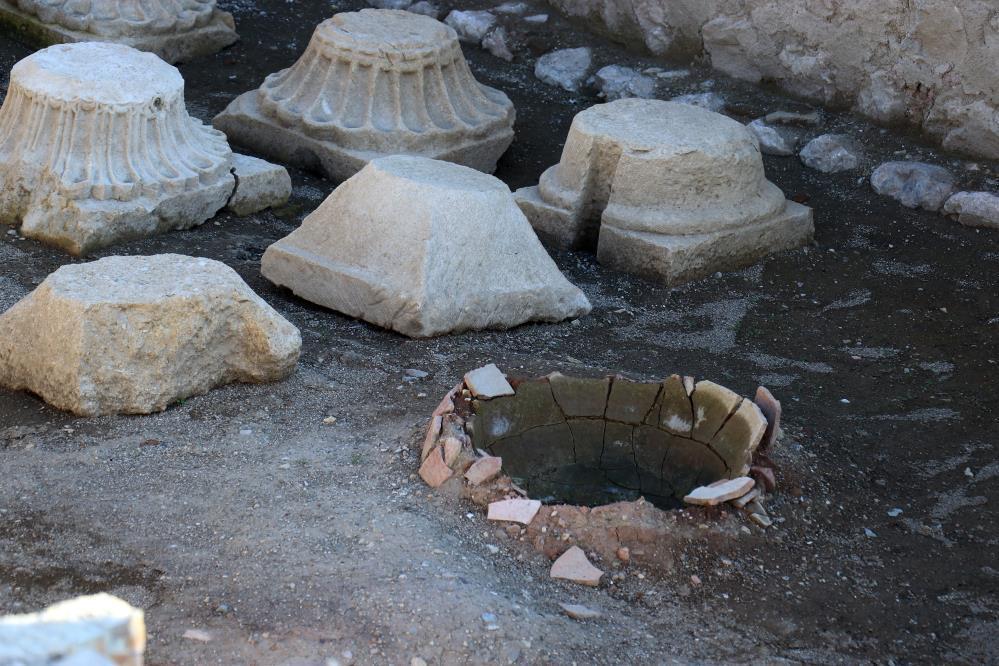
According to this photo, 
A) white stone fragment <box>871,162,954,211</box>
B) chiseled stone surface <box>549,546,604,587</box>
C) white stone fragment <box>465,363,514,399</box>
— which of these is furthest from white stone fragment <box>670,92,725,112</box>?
chiseled stone surface <box>549,546,604,587</box>

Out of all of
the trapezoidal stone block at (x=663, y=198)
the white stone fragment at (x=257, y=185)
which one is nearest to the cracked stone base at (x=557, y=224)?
the trapezoidal stone block at (x=663, y=198)

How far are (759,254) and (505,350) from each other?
1.52 metres

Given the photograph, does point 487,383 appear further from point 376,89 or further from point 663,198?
point 376,89

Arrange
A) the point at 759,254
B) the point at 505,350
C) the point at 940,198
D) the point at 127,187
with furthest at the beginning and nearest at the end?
the point at 940,198
the point at 759,254
the point at 127,187
the point at 505,350

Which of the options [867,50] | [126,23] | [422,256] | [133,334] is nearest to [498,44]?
[126,23]

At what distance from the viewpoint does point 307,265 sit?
4.70 m

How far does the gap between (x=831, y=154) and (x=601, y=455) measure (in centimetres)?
318

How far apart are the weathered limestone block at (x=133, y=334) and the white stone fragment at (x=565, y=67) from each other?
12.3 feet

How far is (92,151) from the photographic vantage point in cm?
509

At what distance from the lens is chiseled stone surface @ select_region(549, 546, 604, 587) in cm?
326

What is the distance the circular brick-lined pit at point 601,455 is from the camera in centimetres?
339

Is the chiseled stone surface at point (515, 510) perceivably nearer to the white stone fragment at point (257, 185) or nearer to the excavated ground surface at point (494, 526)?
the excavated ground surface at point (494, 526)

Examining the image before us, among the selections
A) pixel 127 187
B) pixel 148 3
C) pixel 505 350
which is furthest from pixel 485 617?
pixel 148 3

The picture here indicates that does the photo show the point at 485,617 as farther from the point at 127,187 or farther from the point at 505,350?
the point at 127,187
